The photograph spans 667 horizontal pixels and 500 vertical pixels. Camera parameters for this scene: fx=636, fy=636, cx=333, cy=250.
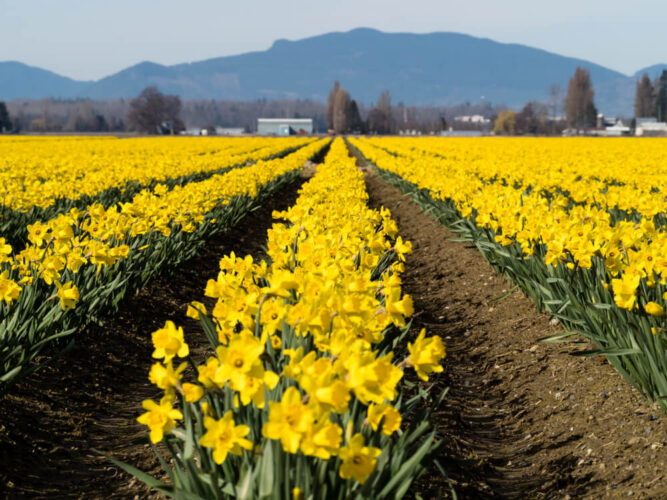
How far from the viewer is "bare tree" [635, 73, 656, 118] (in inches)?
4938

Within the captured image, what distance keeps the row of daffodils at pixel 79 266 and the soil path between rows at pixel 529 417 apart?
238cm

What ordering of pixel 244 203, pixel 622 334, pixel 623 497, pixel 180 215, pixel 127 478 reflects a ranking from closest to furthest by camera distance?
pixel 623 497
pixel 127 478
pixel 622 334
pixel 180 215
pixel 244 203

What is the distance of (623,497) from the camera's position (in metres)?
2.93

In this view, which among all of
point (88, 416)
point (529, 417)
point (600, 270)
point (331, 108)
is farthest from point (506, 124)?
point (88, 416)

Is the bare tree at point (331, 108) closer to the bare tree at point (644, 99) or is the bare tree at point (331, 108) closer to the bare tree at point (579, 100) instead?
the bare tree at point (579, 100)

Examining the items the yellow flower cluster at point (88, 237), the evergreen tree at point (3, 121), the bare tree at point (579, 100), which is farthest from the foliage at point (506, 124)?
the yellow flower cluster at point (88, 237)

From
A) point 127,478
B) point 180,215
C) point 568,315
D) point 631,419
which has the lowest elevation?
point 127,478

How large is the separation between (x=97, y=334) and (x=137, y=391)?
2.66 feet

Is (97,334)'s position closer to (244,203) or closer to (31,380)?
(31,380)

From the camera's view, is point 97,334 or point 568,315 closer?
point 568,315

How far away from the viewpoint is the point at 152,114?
358 ft

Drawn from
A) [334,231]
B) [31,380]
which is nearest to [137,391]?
[31,380]

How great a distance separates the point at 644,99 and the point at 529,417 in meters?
139

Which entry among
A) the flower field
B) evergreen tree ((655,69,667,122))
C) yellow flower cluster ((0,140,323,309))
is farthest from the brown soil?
evergreen tree ((655,69,667,122))
